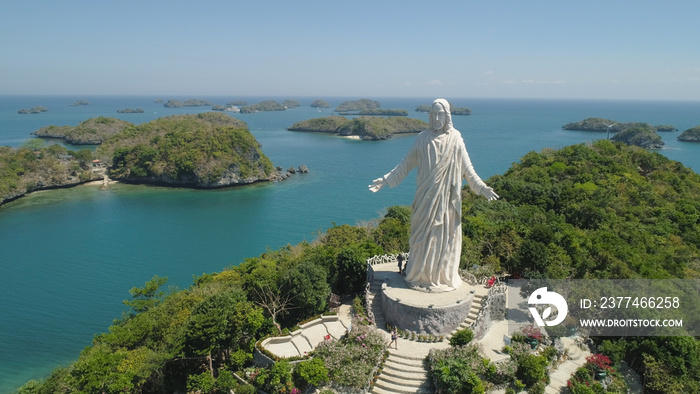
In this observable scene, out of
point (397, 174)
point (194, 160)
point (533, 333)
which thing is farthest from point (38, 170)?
point (533, 333)

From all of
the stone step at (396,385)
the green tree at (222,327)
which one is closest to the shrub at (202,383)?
the green tree at (222,327)

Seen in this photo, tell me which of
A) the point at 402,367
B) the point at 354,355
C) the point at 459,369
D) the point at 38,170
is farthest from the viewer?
the point at 38,170

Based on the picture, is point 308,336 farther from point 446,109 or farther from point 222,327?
point 446,109

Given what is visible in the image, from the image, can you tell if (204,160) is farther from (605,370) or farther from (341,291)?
(605,370)

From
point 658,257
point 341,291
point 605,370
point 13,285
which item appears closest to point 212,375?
point 341,291

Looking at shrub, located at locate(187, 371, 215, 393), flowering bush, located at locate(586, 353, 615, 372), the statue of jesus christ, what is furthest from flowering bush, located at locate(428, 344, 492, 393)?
shrub, located at locate(187, 371, 215, 393)

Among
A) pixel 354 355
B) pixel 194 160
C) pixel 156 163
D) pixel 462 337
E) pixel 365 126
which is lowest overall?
pixel 354 355

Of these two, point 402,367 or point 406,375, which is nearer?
point 406,375
